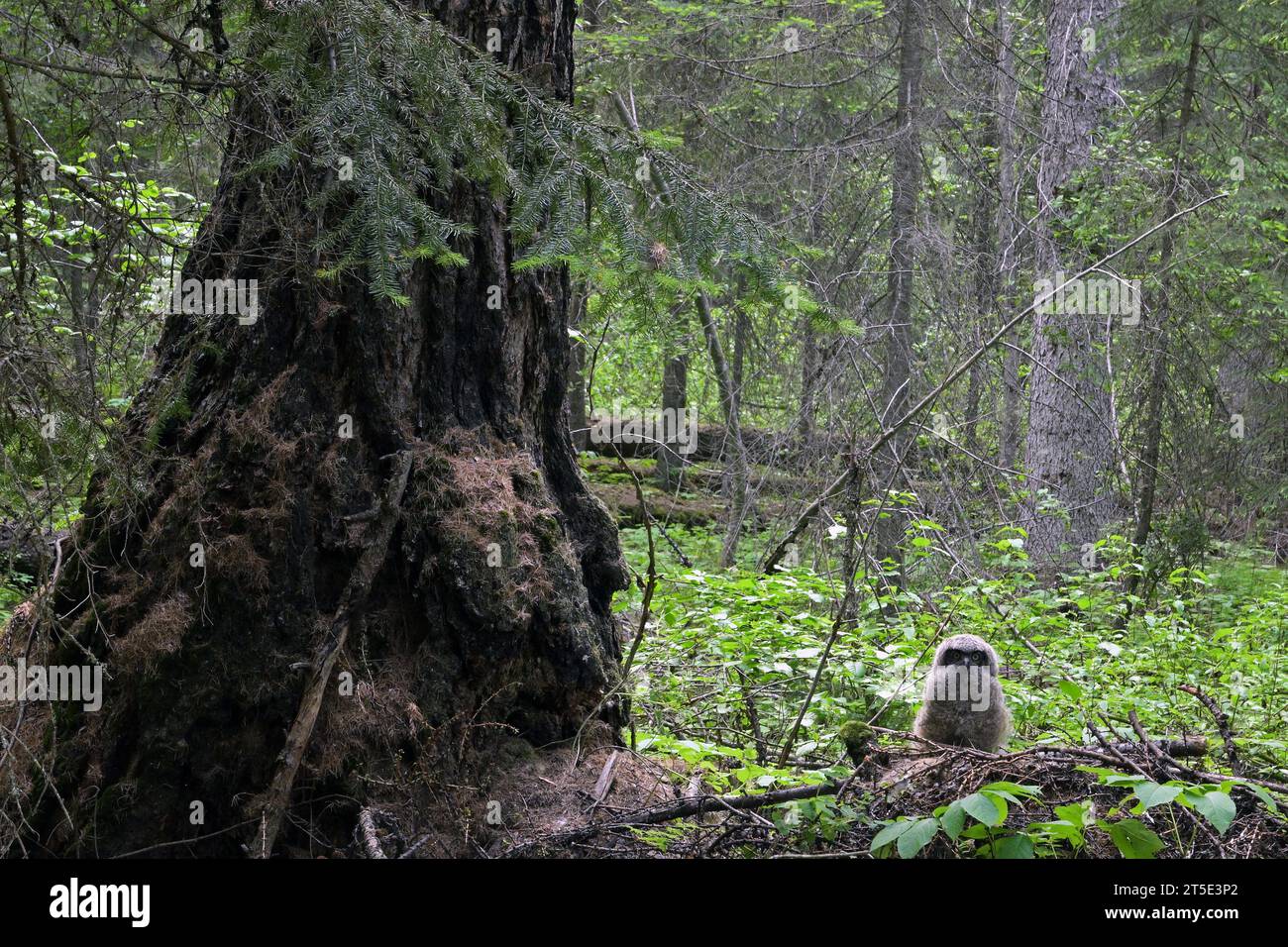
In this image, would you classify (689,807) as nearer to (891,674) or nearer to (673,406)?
(891,674)

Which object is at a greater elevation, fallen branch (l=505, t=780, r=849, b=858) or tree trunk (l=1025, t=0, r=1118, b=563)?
tree trunk (l=1025, t=0, r=1118, b=563)

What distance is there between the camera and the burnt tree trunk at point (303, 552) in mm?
3820

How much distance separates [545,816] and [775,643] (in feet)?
6.87

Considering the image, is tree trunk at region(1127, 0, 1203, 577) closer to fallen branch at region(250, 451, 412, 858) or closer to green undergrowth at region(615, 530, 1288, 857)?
green undergrowth at region(615, 530, 1288, 857)

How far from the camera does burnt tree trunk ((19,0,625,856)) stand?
3820 millimetres

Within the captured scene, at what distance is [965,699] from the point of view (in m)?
4.92

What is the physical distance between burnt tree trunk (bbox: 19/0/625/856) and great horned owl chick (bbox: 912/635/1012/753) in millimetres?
1701

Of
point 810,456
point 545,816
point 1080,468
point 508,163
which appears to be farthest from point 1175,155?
point 545,816

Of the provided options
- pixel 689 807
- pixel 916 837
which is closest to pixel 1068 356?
pixel 689 807

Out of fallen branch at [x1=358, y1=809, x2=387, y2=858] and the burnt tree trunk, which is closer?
fallen branch at [x1=358, y1=809, x2=387, y2=858]

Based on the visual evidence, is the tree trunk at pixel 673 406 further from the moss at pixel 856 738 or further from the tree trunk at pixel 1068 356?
the moss at pixel 856 738

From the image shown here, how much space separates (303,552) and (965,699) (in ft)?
10.4

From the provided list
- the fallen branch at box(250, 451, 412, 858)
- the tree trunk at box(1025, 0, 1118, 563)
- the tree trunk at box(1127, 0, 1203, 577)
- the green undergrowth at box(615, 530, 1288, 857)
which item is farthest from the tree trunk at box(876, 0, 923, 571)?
the fallen branch at box(250, 451, 412, 858)

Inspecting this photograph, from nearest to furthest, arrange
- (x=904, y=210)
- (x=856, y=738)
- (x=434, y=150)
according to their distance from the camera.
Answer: (x=434, y=150) → (x=856, y=738) → (x=904, y=210)
